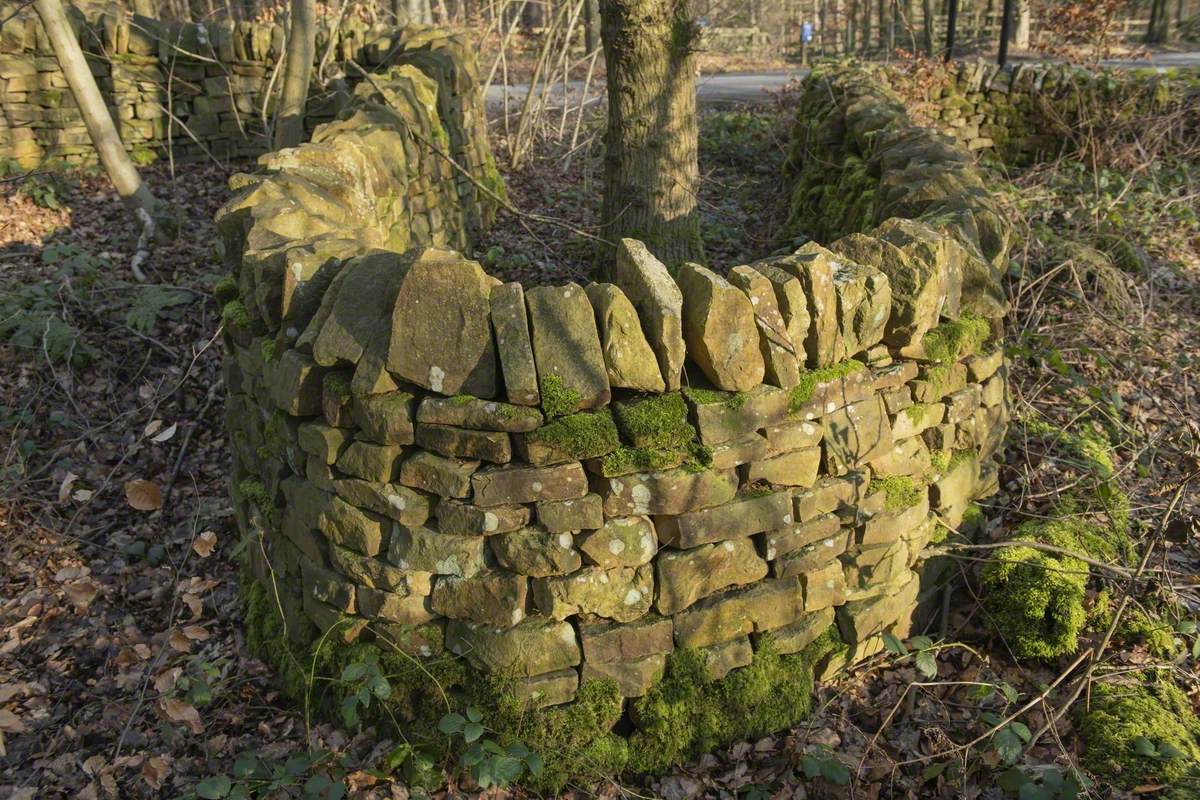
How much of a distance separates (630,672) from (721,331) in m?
1.29

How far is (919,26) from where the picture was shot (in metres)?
26.0

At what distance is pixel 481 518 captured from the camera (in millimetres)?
3098

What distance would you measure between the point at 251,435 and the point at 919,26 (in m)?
26.7

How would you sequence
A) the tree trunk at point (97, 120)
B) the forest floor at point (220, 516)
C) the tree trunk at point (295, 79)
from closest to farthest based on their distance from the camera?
the forest floor at point (220, 516)
the tree trunk at point (97, 120)
the tree trunk at point (295, 79)

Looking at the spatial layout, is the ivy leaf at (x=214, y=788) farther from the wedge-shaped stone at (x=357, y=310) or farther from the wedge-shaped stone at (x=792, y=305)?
the wedge-shaped stone at (x=792, y=305)

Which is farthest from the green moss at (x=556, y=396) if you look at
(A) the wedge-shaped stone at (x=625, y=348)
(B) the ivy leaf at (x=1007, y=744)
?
(B) the ivy leaf at (x=1007, y=744)

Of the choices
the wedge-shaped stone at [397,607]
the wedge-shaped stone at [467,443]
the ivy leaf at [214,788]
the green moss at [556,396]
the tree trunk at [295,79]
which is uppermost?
the tree trunk at [295,79]

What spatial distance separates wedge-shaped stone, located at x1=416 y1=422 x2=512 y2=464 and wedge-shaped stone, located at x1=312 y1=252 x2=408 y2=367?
40cm

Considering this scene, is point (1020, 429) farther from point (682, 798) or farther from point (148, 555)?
point (148, 555)

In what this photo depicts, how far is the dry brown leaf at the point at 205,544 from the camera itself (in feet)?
14.6

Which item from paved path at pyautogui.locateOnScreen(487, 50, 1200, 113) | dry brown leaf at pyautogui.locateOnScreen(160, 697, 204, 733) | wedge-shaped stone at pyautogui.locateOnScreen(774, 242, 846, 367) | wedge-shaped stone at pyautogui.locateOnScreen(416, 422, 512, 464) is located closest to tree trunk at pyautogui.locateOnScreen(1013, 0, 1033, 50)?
paved path at pyautogui.locateOnScreen(487, 50, 1200, 113)

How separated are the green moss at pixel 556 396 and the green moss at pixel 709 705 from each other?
3.48 ft

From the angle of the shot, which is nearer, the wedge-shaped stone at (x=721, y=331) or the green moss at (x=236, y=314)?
the wedge-shaped stone at (x=721, y=331)

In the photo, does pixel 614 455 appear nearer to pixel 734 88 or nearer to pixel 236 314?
pixel 236 314
